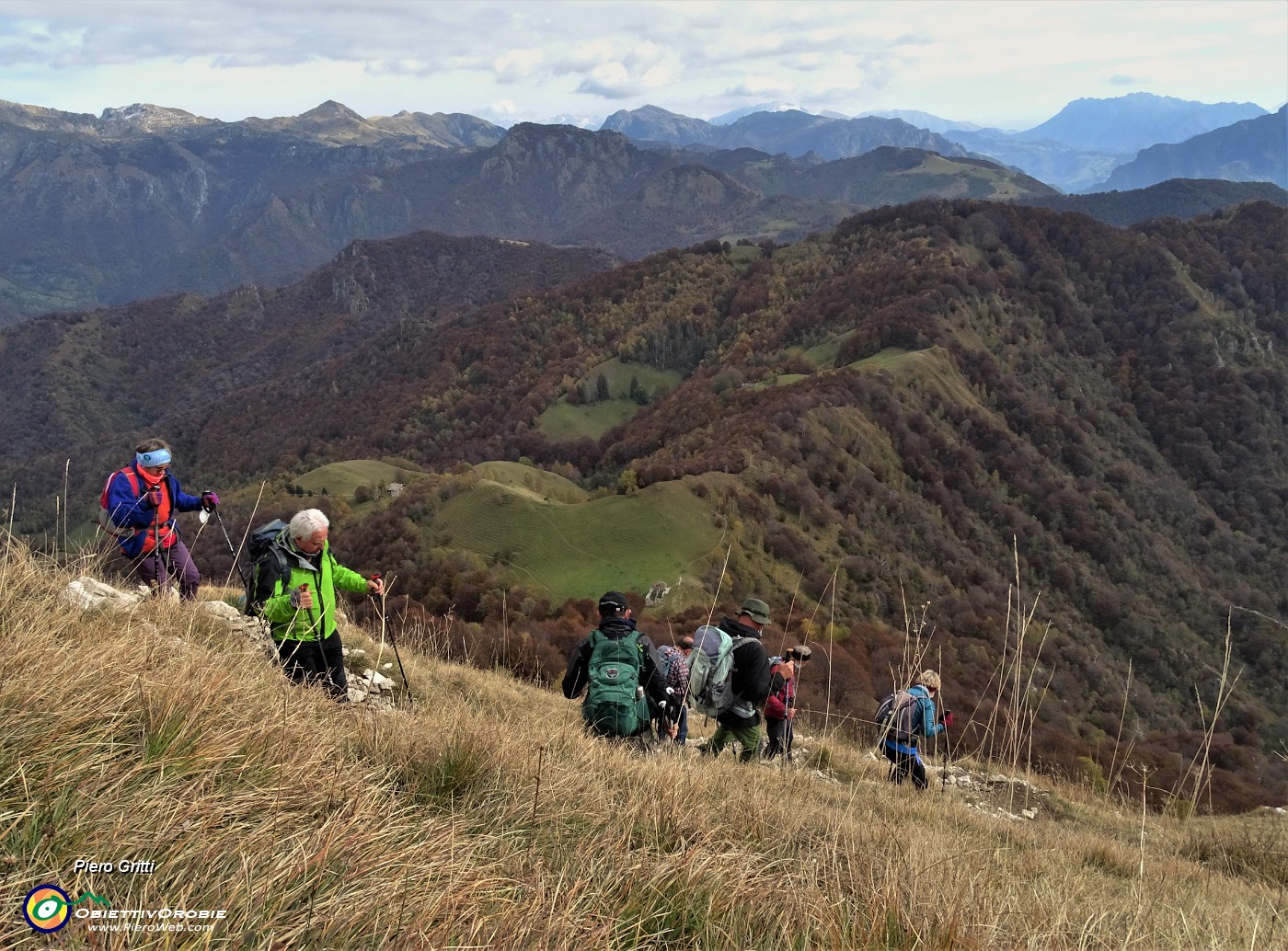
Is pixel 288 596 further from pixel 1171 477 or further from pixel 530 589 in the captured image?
pixel 1171 477

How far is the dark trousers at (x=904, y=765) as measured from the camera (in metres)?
7.40

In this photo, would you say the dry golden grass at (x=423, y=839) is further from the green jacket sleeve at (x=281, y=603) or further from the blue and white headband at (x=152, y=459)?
the blue and white headband at (x=152, y=459)

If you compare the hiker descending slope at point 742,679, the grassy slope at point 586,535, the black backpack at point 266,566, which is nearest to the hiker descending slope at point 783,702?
the hiker descending slope at point 742,679

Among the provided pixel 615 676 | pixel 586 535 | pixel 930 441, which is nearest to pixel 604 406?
pixel 930 441

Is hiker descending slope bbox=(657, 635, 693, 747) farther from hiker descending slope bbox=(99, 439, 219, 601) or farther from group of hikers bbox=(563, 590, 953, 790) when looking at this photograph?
hiker descending slope bbox=(99, 439, 219, 601)

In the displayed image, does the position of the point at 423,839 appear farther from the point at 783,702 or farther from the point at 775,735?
the point at 775,735

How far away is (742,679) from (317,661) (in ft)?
11.7

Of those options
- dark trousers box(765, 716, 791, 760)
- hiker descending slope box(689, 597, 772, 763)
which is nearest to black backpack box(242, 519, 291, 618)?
hiker descending slope box(689, 597, 772, 763)

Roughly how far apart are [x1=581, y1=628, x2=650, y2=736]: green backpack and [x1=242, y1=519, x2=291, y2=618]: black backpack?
2.34m

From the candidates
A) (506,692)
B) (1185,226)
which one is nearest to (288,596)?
(506,692)

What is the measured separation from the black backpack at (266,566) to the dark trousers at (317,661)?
362 millimetres

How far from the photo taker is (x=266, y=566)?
526cm

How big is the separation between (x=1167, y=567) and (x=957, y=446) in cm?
1725

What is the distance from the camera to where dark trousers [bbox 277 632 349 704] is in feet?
17.3
